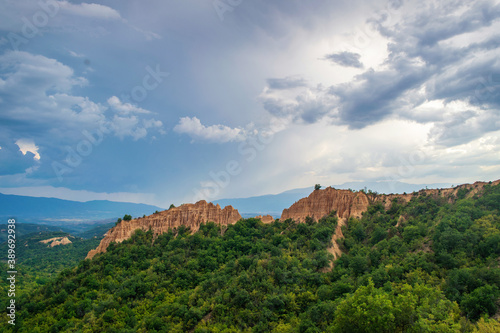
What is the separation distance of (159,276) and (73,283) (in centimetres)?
1706

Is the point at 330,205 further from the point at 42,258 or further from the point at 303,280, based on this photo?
the point at 42,258

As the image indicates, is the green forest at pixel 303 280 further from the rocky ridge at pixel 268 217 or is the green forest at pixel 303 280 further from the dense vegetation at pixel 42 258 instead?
the dense vegetation at pixel 42 258

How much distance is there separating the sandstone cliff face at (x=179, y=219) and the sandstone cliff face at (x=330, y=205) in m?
17.2

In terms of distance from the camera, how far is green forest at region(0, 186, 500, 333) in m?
29.0

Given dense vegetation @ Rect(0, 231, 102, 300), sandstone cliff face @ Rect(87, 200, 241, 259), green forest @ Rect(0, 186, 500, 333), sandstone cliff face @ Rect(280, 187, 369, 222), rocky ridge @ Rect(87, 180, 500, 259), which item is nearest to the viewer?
green forest @ Rect(0, 186, 500, 333)

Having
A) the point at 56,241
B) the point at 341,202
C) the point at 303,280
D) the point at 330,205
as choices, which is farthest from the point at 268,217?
the point at 56,241

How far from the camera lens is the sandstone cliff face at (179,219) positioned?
71.4m

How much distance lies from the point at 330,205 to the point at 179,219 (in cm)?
4099

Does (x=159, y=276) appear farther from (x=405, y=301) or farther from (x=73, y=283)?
(x=405, y=301)

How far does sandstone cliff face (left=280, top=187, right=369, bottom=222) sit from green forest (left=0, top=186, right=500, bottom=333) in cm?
254

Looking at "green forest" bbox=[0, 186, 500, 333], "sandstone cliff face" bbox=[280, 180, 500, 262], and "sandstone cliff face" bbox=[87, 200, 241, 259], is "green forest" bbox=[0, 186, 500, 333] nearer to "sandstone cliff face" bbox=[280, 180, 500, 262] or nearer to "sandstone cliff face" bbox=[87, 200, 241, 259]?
"sandstone cliff face" bbox=[280, 180, 500, 262]

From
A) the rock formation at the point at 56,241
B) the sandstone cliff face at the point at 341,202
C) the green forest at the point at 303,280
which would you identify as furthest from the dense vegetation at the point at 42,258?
the sandstone cliff face at the point at 341,202

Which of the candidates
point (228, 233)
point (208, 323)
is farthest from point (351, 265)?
point (228, 233)

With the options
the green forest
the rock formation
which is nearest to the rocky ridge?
the green forest
